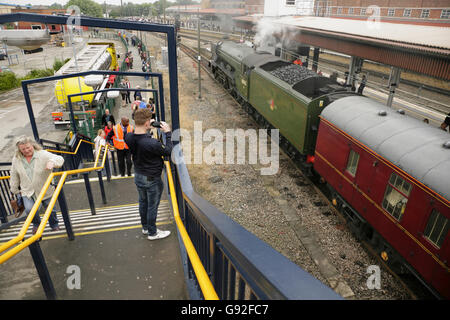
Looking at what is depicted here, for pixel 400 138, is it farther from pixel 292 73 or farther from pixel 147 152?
pixel 292 73

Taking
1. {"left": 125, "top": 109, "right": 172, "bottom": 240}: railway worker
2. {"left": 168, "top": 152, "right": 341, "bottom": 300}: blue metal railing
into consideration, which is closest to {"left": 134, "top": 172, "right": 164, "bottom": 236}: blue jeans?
{"left": 125, "top": 109, "right": 172, "bottom": 240}: railway worker

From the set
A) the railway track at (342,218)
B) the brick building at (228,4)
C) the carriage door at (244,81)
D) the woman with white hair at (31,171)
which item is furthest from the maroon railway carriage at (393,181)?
the brick building at (228,4)

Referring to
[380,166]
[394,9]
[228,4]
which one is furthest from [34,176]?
[228,4]

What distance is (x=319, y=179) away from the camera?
37.2ft

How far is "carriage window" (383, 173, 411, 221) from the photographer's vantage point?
20.3 ft

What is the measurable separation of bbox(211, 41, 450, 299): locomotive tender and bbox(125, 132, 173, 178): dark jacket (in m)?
4.76

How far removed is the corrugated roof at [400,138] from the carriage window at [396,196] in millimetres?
330

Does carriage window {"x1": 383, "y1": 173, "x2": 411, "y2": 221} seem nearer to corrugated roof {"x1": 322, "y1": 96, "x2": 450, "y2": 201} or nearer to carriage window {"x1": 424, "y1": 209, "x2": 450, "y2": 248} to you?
corrugated roof {"x1": 322, "y1": 96, "x2": 450, "y2": 201}

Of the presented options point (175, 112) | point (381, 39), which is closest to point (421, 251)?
point (175, 112)

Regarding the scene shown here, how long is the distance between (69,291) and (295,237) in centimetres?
630

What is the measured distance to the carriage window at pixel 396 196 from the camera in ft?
20.3

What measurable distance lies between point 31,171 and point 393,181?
6672 millimetres
